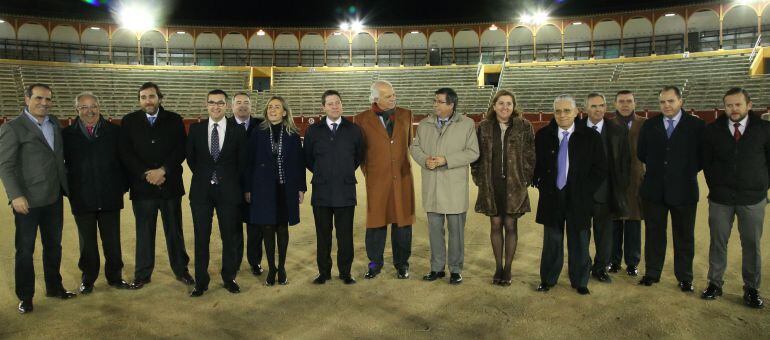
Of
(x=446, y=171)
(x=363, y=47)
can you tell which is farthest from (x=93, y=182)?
(x=363, y=47)

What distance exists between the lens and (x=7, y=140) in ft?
12.4

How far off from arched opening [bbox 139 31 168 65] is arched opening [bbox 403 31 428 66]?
1511cm

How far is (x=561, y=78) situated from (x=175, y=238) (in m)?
26.3

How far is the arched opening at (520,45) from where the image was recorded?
31156 millimetres

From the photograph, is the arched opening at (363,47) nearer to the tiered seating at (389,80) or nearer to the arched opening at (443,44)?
the tiered seating at (389,80)

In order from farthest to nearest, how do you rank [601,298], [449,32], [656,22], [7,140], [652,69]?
[449,32]
[656,22]
[652,69]
[601,298]
[7,140]

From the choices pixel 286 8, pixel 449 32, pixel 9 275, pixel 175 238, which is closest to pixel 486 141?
pixel 175 238

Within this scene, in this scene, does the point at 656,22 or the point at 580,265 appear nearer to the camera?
the point at 580,265

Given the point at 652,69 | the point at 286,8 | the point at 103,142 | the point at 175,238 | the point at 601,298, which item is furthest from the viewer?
the point at 286,8

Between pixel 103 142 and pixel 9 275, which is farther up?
pixel 103 142

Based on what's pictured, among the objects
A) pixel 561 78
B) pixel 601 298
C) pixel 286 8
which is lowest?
pixel 601 298

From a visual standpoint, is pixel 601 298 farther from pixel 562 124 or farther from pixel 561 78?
pixel 561 78

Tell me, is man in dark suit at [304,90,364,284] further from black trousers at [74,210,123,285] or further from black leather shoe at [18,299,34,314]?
black leather shoe at [18,299,34,314]

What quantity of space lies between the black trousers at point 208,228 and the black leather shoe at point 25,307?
1.19 metres
